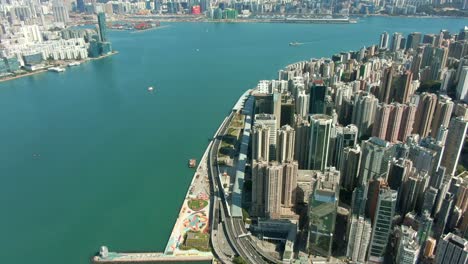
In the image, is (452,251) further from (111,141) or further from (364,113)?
(111,141)

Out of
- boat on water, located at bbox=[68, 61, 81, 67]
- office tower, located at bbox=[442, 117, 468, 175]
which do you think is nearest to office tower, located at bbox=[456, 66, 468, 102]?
office tower, located at bbox=[442, 117, 468, 175]

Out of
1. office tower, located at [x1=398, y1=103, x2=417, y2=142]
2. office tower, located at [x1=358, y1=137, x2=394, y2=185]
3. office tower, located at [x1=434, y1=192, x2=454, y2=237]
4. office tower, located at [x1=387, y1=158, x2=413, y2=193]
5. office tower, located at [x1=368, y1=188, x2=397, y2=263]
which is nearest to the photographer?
office tower, located at [x1=368, y1=188, x2=397, y2=263]

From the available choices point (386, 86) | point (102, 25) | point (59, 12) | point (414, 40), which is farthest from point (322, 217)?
point (59, 12)

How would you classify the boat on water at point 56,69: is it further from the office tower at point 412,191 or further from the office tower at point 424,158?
the office tower at point 412,191

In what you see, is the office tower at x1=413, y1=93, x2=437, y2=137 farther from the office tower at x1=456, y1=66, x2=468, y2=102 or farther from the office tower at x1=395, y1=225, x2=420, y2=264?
the office tower at x1=395, y1=225, x2=420, y2=264

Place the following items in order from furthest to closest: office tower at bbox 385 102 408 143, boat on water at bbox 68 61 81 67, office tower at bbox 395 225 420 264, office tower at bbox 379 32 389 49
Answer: office tower at bbox 379 32 389 49
boat on water at bbox 68 61 81 67
office tower at bbox 385 102 408 143
office tower at bbox 395 225 420 264

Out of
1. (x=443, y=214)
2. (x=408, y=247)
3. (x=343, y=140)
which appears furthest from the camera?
(x=343, y=140)
